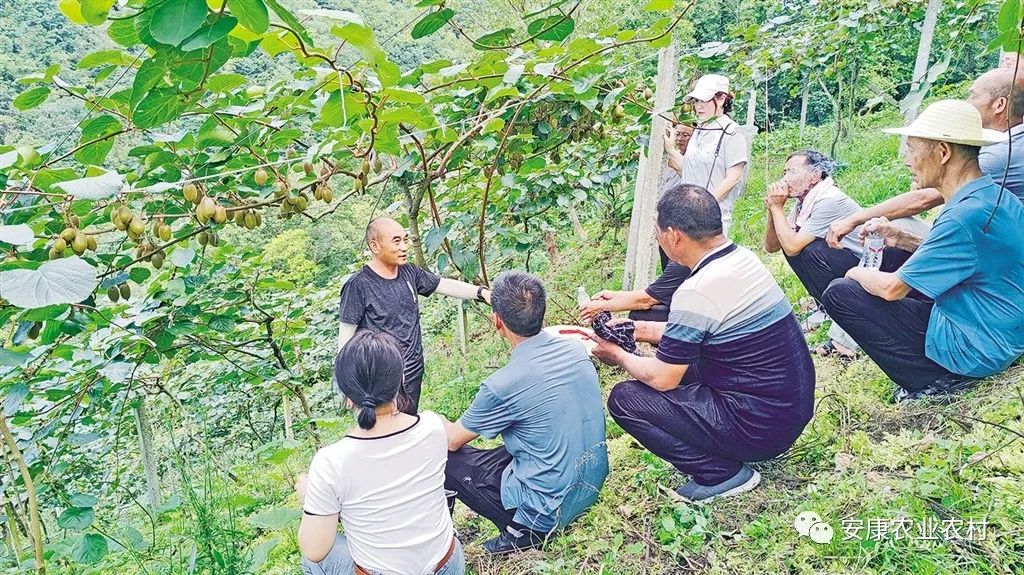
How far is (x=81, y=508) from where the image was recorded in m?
2.17

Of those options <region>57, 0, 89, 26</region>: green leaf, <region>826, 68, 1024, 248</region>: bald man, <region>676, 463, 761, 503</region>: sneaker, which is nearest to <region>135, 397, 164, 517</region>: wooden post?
<region>57, 0, 89, 26</region>: green leaf

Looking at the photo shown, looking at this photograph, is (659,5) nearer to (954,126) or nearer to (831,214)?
(954,126)

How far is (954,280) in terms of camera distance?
6.81 ft

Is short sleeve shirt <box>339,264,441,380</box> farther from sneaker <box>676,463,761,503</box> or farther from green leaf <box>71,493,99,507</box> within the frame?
sneaker <box>676,463,761,503</box>

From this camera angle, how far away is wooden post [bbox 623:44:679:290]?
2916mm

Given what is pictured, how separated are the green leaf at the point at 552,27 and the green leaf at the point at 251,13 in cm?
61

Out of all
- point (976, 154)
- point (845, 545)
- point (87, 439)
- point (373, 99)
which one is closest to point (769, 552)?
point (845, 545)

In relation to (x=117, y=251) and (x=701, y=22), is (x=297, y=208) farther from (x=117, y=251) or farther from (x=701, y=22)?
(x=701, y=22)

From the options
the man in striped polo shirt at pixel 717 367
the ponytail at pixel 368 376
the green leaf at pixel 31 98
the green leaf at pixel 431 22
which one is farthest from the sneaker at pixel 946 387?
the green leaf at pixel 31 98

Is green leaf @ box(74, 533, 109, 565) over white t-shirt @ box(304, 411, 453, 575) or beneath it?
beneath

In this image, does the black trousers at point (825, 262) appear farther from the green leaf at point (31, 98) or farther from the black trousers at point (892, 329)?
the green leaf at point (31, 98)

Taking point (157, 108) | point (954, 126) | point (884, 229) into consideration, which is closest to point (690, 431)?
point (884, 229)

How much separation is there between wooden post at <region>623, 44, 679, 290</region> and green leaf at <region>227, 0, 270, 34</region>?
2189 mm

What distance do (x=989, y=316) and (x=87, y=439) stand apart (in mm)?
3507
